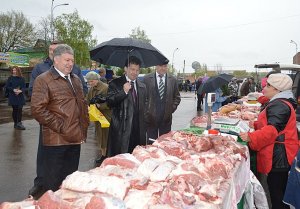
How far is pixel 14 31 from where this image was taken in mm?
55344

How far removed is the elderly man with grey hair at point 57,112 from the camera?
3.88 metres

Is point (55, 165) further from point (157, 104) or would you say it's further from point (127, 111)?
point (157, 104)

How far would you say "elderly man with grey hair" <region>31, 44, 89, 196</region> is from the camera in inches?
153

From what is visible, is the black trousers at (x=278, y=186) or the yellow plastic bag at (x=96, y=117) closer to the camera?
the black trousers at (x=278, y=186)

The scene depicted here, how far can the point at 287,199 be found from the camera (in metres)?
3.75

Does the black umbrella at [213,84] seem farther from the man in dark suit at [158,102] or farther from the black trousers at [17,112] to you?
the black trousers at [17,112]

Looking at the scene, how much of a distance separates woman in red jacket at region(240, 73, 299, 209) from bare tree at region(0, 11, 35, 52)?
2229 inches

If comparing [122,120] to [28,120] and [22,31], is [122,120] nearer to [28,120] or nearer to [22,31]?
[28,120]

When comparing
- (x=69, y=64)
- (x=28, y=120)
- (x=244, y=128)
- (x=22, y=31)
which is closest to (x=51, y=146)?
(x=69, y=64)

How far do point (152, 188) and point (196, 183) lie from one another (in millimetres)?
430

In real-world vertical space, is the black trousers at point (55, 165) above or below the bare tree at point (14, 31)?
below

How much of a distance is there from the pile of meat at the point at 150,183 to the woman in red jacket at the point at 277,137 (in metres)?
0.62

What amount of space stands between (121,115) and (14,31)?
55925 mm

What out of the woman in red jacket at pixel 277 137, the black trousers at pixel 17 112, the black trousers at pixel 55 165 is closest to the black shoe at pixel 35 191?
the black trousers at pixel 55 165
